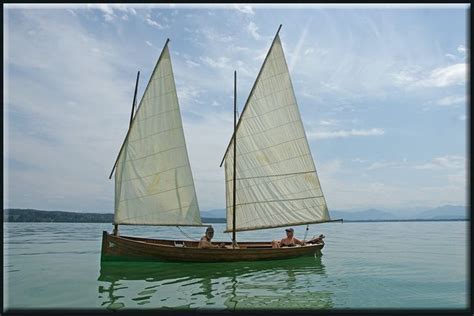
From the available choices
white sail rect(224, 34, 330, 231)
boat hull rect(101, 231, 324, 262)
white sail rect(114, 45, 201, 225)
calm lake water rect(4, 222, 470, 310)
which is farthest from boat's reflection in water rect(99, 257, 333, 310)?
white sail rect(224, 34, 330, 231)

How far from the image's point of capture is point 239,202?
22234mm

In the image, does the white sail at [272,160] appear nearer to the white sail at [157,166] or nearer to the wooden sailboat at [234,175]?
the wooden sailboat at [234,175]

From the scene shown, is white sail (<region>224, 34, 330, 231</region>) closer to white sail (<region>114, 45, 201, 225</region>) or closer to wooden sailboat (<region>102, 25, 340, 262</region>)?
wooden sailboat (<region>102, 25, 340, 262</region>)

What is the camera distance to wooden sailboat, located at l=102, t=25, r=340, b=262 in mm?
20047

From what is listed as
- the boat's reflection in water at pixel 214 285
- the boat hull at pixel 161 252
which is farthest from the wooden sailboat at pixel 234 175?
the boat's reflection in water at pixel 214 285

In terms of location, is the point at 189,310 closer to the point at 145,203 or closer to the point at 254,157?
the point at 145,203

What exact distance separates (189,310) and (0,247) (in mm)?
5923

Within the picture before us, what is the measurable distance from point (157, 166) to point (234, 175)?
434 cm

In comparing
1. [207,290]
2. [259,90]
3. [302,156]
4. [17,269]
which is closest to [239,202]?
[302,156]

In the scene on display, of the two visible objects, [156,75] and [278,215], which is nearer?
[156,75]

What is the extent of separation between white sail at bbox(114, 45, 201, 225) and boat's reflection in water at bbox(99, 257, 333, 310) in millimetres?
2564

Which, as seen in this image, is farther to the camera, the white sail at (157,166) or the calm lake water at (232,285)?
the white sail at (157,166)

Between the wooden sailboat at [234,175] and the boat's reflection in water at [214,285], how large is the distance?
0.66 m

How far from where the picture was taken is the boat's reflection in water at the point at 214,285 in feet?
42.2
